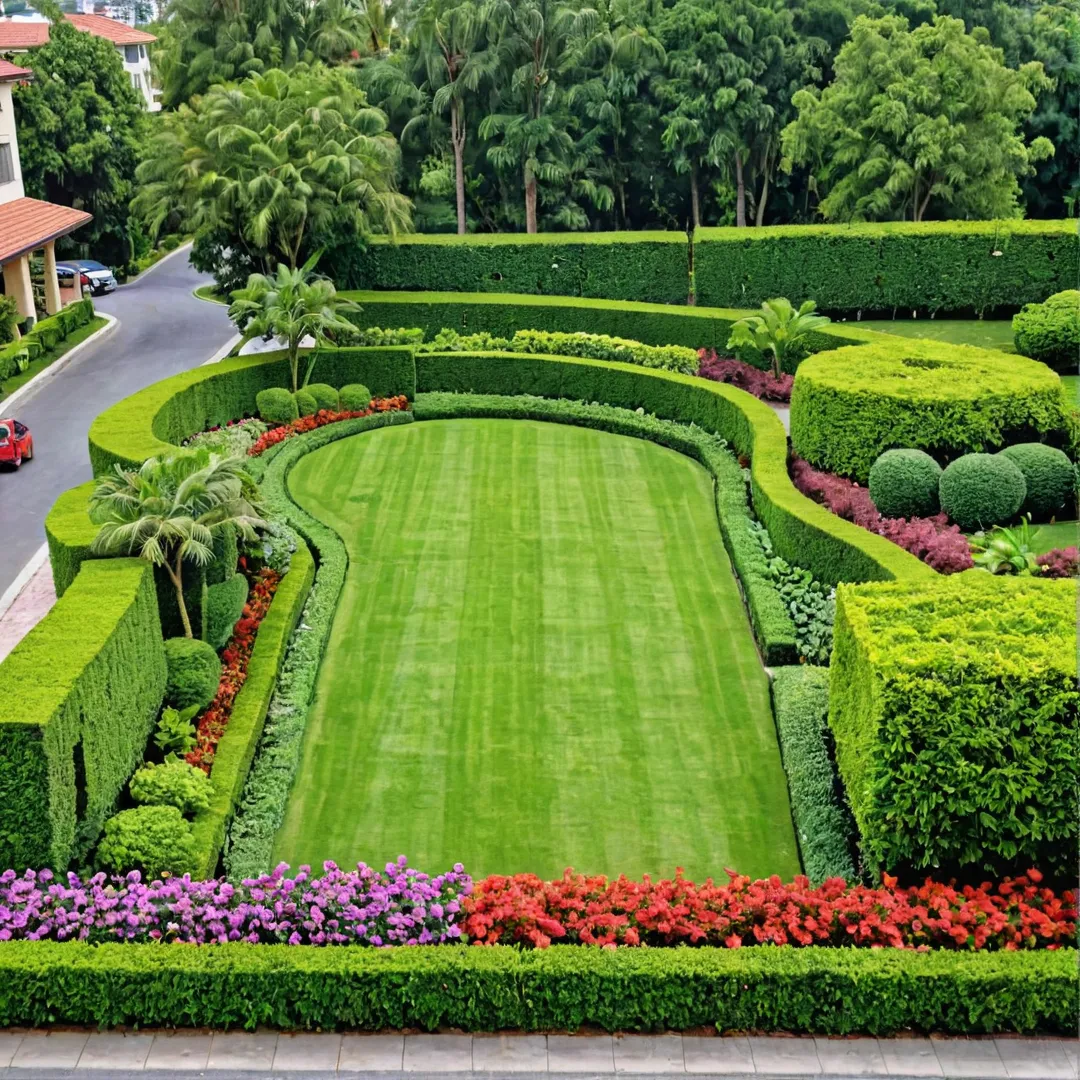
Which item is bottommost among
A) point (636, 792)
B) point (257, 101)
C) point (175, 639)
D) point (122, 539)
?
point (636, 792)

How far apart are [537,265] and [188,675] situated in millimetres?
26389

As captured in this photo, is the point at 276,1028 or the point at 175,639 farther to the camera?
the point at 175,639

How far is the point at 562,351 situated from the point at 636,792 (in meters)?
20.7

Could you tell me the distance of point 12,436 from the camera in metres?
30.5

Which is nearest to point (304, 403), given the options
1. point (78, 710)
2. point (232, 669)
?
point (232, 669)

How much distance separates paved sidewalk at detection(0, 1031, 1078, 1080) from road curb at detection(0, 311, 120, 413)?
28.4 metres

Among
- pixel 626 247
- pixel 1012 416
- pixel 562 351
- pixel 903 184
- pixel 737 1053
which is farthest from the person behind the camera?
pixel 903 184

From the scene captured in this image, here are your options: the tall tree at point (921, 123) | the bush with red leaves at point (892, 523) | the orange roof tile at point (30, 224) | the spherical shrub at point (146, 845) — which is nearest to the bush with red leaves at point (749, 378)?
the bush with red leaves at point (892, 523)

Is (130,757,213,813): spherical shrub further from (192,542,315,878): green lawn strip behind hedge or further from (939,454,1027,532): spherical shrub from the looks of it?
(939,454,1027,532): spherical shrub

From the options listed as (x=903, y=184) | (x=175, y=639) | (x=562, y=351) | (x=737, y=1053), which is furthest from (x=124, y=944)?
(x=903, y=184)

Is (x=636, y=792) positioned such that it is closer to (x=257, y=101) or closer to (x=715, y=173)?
(x=257, y=101)

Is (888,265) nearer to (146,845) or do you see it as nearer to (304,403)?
(304,403)

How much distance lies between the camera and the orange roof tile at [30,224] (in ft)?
139

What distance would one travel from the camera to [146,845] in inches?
570
